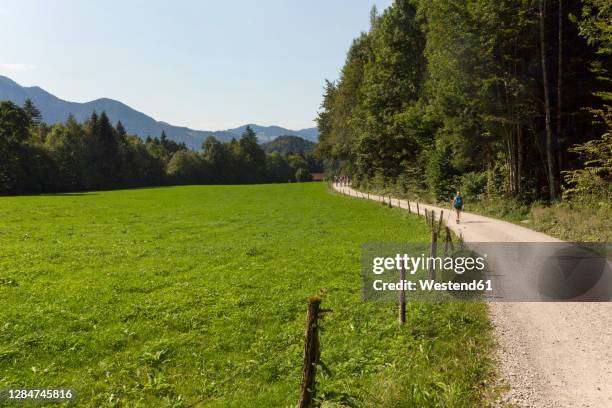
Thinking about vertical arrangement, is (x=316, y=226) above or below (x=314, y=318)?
below

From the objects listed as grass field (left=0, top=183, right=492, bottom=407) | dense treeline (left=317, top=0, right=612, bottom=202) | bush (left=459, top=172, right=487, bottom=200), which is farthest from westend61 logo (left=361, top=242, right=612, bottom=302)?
bush (left=459, top=172, right=487, bottom=200)

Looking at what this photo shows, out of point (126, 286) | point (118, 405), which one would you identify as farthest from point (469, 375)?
point (126, 286)

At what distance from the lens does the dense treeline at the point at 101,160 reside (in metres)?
84.9

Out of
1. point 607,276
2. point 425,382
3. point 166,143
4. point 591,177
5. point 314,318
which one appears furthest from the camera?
point 166,143

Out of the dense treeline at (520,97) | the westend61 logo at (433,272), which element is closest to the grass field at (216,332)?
the westend61 logo at (433,272)

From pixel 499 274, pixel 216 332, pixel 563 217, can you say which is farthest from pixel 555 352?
pixel 563 217

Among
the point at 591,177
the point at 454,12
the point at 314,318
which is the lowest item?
the point at 314,318

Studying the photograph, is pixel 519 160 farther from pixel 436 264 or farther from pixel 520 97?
pixel 436 264

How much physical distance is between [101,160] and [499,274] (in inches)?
4613

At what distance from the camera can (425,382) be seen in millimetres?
7207

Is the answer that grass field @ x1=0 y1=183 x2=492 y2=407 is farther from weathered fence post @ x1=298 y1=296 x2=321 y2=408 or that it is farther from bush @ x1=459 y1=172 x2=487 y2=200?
bush @ x1=459 y1=172 x2=487 y2=200

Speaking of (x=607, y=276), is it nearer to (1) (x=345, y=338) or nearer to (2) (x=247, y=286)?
(1) (x=345, y=338)

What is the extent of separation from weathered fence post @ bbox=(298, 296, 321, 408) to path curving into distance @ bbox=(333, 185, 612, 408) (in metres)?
A: 3.35

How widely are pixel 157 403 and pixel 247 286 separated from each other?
7.19 metres
